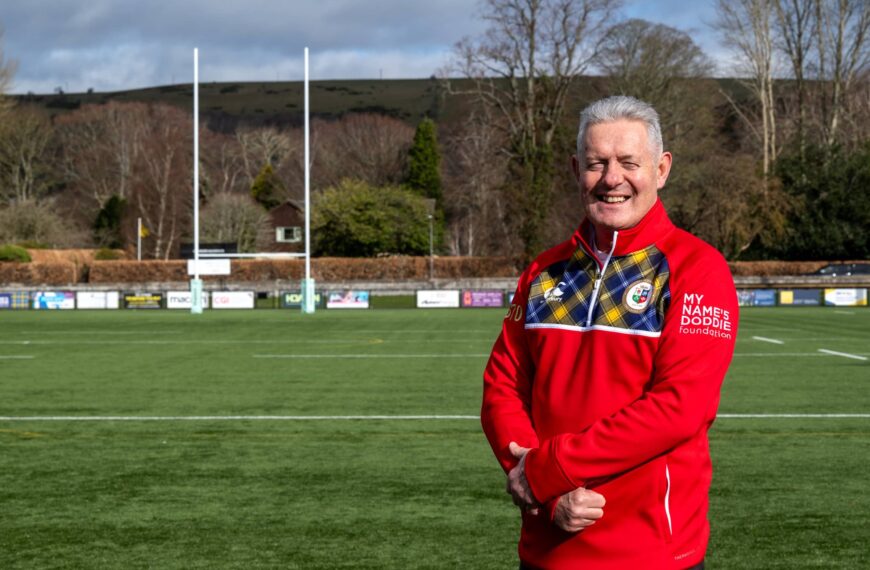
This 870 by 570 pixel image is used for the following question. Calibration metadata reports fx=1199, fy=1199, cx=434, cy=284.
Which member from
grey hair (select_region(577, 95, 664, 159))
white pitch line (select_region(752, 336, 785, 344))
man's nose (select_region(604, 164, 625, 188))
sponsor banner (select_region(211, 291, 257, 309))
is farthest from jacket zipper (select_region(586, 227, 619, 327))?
sponsor banner (select_region(211, 291, 257, 309))

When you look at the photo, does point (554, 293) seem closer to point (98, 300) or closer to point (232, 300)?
point (232, 300)

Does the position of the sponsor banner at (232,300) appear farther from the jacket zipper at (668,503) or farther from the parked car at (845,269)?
the jacket zipper at (668,503)

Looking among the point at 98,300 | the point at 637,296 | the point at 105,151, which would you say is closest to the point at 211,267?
A: the point at 98,300

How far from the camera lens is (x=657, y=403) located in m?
2.88

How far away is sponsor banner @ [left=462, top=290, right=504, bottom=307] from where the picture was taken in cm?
4562

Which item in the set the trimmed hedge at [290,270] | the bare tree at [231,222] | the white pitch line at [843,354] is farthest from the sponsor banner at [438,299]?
the bare tree at [231,222]

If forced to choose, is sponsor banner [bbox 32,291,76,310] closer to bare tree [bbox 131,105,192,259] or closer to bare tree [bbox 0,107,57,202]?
bare tree [bbox 0,107,57,202]

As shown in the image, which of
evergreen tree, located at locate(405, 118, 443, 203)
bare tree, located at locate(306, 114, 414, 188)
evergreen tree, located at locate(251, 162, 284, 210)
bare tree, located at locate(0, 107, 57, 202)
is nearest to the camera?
bare tree, located at locate(0, 107, 57, 202)

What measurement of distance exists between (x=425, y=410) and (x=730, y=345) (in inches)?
412

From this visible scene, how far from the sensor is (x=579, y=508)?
9.45 feet

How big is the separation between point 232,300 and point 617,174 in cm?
4383

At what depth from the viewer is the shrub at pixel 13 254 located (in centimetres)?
5934

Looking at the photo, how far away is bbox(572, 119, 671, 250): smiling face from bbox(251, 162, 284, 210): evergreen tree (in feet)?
323

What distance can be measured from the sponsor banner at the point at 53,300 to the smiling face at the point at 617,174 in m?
45.2
